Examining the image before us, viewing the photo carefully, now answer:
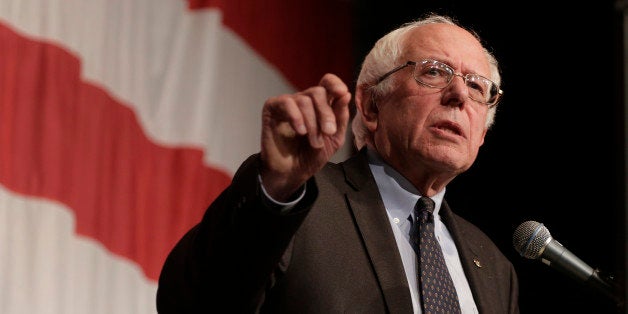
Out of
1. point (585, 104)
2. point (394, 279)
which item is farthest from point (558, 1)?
point (394, 279)

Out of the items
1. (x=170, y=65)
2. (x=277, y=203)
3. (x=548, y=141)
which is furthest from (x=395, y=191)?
(x=548, y=141)

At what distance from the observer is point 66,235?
8.80ft

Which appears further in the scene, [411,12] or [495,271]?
[411,12]

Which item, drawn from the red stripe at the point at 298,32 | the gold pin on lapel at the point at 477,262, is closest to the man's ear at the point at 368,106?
the gold pin on lapel at the point at 477,262

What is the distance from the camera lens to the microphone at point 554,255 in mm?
1468

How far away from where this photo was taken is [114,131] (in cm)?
288

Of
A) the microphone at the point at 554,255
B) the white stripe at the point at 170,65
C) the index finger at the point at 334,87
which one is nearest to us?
the index finger at the point at 334,87

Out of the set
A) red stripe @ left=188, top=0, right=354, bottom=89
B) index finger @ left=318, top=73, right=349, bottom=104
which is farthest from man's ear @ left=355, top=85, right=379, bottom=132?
red stripe @ left=188, top=0, right=354, bottom=89

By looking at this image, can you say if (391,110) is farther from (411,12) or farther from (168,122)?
(411,12)

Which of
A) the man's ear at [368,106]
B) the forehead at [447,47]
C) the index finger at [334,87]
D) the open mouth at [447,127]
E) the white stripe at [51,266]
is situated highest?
the index finger at [334,87]

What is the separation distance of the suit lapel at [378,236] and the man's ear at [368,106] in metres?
0.23

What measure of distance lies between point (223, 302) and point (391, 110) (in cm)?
95

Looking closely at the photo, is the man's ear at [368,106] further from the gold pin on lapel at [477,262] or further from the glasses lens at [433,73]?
the gold pin on lapel at [477,262]

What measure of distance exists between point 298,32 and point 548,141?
1.25 meters
